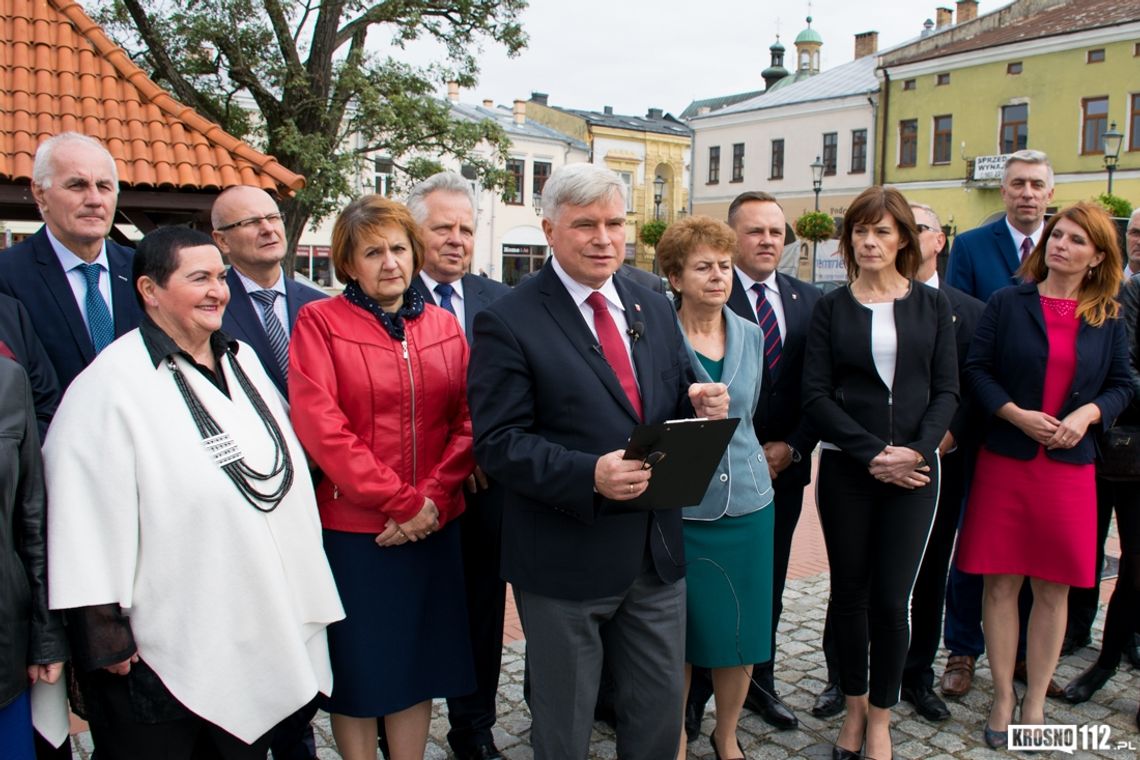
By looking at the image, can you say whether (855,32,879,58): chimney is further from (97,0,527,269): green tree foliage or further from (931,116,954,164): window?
(97,0,527,269): green tree foliage

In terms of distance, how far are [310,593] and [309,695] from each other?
0.30m

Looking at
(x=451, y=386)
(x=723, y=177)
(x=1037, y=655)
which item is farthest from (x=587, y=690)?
(x=723, y=177)

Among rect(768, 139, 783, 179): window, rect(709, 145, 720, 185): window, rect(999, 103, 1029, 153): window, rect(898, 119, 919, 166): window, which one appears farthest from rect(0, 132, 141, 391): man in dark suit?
rect(709, 145, 720, 185): window

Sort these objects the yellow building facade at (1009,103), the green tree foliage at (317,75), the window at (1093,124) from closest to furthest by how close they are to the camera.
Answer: the green tree foliage at (317,75) < the yellow building facade at (1009,103) < the window at (1093,124)

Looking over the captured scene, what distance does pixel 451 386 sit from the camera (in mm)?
3412

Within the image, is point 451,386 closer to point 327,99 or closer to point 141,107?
point 141,107

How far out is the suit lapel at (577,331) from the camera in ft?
9.79

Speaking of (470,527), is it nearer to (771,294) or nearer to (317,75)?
(771,294)

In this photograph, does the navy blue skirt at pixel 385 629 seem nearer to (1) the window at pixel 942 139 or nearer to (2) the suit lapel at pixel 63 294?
(2) the suit lapel at pixel 63 294

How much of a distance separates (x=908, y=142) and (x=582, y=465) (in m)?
38.0

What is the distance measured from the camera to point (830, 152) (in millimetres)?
40469

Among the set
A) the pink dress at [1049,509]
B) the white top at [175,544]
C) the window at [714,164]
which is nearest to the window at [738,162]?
the window at [714,164]

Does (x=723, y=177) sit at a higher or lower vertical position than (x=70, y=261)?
higher

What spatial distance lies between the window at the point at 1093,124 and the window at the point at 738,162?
15.4m
